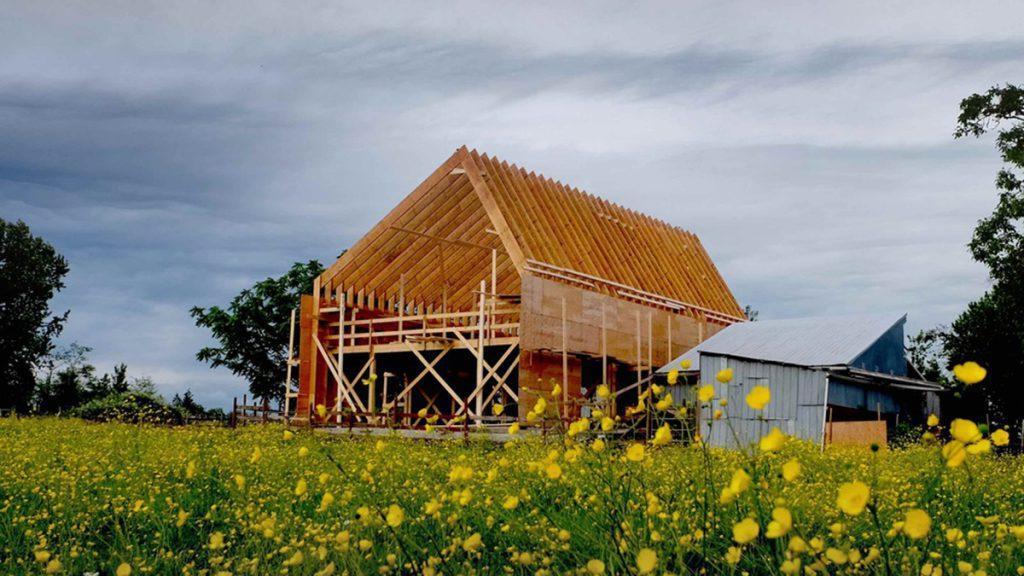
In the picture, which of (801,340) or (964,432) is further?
(801,340)

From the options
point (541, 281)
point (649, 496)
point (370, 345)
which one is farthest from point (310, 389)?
point (649, 496)

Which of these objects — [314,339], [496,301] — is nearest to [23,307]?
[314,339]

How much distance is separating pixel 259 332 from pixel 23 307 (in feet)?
49.3

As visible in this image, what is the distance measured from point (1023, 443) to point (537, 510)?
79.2 feet

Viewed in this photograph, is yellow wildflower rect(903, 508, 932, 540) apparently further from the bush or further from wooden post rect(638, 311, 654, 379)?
the bush

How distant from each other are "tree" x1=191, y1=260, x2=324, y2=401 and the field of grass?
2586 centimetres

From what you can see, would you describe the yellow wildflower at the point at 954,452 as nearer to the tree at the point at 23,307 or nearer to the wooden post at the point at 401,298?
the wooden post at the point at 401,298

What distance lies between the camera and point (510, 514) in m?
6.34

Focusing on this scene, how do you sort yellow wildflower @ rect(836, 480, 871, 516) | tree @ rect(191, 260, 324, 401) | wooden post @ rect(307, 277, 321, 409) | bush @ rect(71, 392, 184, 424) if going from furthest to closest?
1. tree @ rect(191, 260, 324, 401)
2. bush @ rect(71, 392, 184, 424)
3. wooden post @ rect(307, 277, 321, 409)
4. yellow wildflower @ rect(836, 480, 871, 516)

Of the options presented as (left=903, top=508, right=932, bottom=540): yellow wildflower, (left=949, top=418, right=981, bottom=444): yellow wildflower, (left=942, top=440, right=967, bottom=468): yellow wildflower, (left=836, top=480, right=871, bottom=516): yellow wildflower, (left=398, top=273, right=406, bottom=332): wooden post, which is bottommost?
(left=903, top=508, right=932, bottom=540): yellow wildflower

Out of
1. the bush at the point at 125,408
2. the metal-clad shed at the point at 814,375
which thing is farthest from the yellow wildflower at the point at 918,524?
the bush at the point at 125,408

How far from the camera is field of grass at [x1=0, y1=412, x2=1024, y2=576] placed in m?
3.83

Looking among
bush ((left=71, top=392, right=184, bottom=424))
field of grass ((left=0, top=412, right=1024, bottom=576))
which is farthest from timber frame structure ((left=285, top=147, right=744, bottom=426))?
field of grass ((left=0, top=412, right=1024, bottom=576))

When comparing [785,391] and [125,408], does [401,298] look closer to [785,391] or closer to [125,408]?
[125,408]
